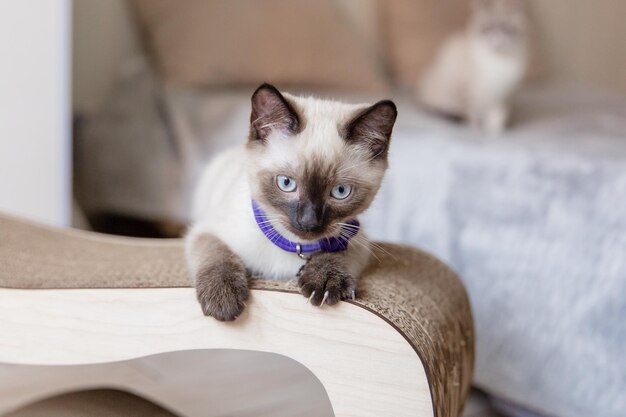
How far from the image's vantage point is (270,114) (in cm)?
117

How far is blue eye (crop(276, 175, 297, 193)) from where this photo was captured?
3.83 ft

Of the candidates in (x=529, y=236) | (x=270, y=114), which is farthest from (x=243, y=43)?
(x=270, y=114)

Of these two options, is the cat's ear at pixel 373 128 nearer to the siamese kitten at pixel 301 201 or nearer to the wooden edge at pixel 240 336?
the siamese kitten at pixel 301 201

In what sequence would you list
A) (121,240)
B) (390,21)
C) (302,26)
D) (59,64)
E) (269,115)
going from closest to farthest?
(269,115) → (121,240) → (59,64) → (302,26) → (390,21)

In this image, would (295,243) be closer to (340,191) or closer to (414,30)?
(340,191)

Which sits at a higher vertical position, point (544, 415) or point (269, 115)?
point (269, 115)

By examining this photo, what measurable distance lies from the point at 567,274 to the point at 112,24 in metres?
1.92

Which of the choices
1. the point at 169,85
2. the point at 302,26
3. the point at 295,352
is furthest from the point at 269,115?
the point at 302,26

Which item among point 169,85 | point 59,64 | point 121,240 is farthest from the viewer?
point 169,85

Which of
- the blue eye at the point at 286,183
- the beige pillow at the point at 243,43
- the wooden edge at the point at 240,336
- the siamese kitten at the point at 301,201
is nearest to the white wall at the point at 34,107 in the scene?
the beige pillow at the point at 243,43

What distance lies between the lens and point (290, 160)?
117 centimetres

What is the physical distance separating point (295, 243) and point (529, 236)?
2.82 feet

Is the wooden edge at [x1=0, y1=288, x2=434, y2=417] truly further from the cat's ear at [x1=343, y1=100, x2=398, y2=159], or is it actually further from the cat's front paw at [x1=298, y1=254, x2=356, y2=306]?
the cat's ear at [x1=343, y1=100, x2=398, y2=159]

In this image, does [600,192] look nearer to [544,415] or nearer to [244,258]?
[544,415]
